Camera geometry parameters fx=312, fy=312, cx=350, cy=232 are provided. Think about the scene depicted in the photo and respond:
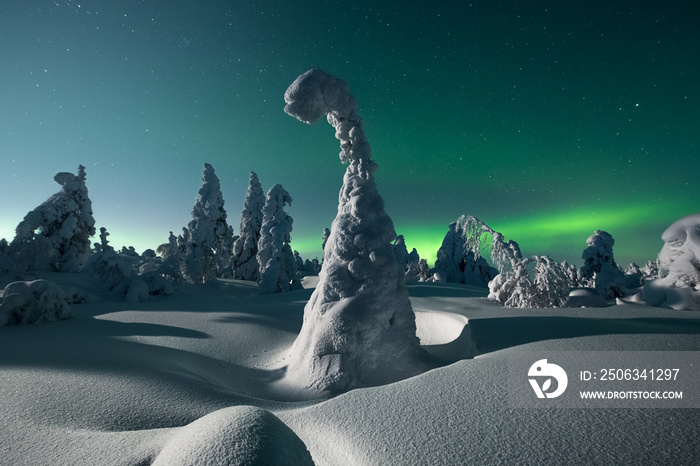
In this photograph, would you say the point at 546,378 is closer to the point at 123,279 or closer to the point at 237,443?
the point at 237,443

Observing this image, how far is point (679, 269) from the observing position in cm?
909

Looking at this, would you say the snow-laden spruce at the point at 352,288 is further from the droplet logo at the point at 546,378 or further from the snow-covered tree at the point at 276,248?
the snow-covered tree at the point at 276,248

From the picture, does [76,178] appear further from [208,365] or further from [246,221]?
[208,365]

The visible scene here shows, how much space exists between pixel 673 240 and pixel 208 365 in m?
13.4

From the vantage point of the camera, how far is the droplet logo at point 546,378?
9.81ft

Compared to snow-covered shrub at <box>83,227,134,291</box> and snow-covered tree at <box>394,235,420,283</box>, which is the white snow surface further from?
snow-covered tree at <box>394,235,420,283</box>

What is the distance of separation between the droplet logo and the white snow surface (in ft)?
0.94

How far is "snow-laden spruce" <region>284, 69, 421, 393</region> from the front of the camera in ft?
18.8

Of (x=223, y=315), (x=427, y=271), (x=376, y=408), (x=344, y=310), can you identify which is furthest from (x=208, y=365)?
(x=427, y=271)

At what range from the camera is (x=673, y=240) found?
31.1ft

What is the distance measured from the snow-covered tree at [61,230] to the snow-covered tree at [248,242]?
12362 millimetres

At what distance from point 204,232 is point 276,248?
296 inches

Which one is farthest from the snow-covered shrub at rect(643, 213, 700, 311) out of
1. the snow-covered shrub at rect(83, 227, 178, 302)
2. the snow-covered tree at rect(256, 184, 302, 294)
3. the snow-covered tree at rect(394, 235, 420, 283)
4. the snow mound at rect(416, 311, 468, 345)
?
the snow-covered shrub at rect(83, 227, 178, 302)

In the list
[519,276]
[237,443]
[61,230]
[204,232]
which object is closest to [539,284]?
[519,276]
